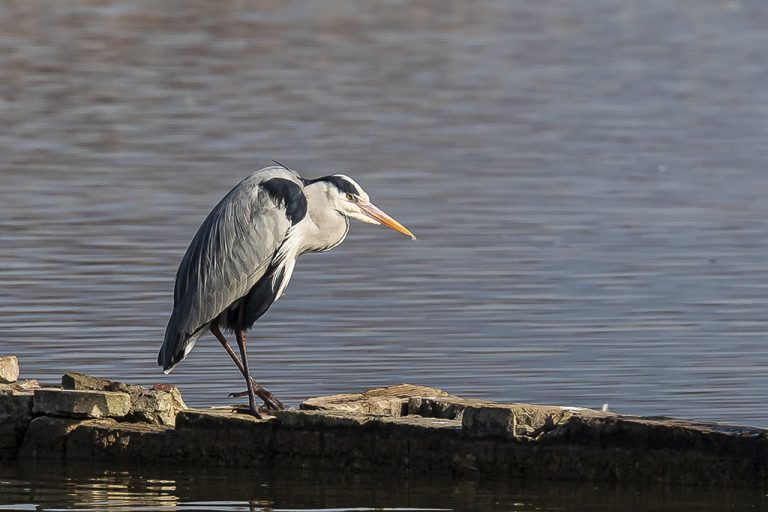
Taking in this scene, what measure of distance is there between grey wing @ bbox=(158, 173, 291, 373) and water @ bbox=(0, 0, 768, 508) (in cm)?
183

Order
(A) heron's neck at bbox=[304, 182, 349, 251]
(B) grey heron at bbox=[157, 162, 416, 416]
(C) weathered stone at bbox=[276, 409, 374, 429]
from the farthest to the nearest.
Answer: (A) heron's neck at bbox=[304, 182, 349, 251], (B) grey heron at bbox=[157, 162, 416, 416], (C) weathered stone at bbox=[276, 409, 374, 429]

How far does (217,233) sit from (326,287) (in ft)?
20.3

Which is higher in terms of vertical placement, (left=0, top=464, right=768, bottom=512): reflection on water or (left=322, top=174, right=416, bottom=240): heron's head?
(left=322, top=174, right=416, bottom=240): heron's head

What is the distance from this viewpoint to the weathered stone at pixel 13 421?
1087 centimetres

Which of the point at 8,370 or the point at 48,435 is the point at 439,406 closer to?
the point at 48,435

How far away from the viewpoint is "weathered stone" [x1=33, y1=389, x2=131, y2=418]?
10.8 meters

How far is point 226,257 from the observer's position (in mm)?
11180

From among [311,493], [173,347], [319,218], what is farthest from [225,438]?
[319,218]

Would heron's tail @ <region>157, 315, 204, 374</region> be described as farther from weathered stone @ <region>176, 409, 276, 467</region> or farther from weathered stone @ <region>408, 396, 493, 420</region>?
weathered stone @ <region>408, 396, 493, 420</region>

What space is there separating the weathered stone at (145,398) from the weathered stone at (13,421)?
0.32 meters

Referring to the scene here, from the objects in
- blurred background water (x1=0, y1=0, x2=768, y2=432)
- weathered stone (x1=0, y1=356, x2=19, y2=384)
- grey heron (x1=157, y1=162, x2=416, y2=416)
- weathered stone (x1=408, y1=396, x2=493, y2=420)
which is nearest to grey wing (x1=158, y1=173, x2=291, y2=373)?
grey heron (x1=157, y1=162, x2=416, y2=416)

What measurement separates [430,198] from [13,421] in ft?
38.8

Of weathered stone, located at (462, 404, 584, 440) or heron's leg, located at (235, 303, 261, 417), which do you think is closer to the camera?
weathered stone, located at (462, 404, 584, 440)

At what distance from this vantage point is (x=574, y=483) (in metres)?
9.78
